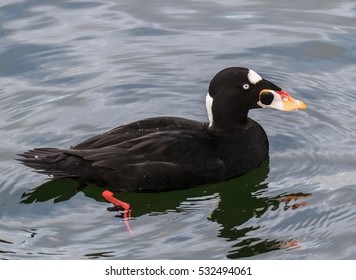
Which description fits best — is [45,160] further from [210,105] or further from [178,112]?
[178,112]

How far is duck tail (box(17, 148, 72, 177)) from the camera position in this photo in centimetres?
852

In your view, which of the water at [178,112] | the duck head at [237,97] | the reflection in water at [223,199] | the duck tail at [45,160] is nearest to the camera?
the water at [178,112]

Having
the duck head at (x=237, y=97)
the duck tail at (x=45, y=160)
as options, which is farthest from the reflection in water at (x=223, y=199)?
the duck head at (x=237, y=97)

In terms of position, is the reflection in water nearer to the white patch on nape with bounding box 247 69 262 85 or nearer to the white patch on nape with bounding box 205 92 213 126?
the white patch on nape with bounding box 205 92 213 126

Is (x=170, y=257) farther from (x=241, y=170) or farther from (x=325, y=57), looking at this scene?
(x=325, y=57)

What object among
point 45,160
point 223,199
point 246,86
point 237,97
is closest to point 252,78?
point 246,86

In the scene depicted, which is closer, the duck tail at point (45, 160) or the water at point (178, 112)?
the water at point (178, 112)

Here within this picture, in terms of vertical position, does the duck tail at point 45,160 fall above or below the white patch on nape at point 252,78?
below

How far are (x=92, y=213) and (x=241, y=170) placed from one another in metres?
1.47

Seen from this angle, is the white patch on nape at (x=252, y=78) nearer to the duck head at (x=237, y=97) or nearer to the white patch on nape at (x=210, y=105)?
the duck head at (x=237, y=97)

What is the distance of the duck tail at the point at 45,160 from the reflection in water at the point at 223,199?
0.68ft

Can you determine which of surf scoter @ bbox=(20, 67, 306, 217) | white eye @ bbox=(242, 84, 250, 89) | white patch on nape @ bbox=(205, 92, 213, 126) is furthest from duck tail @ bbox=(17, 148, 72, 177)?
white eye @ bbox=(242, 84, 250, 89)

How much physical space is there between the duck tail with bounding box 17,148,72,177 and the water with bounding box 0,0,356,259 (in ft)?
0.67

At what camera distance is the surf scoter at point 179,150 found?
28.0 ft
